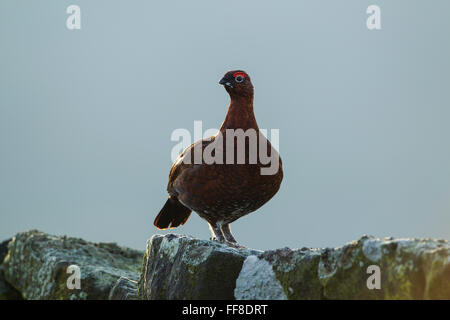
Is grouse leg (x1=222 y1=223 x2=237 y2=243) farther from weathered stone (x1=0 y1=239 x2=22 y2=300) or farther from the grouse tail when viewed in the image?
weathered stone (x1=0 y1=239 x2=22 y2=300)

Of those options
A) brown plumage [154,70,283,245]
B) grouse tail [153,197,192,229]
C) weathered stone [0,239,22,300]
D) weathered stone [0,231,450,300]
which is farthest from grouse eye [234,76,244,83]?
weathered stone [0,239,22,300]

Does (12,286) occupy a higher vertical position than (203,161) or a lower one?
lower

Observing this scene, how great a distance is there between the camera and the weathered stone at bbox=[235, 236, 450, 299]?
3.08 meters

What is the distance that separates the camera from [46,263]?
6.97 meters

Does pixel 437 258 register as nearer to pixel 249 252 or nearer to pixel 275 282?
pixel 275 282

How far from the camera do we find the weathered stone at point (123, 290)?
5.70 metres

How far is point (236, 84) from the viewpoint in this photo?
6336 mm

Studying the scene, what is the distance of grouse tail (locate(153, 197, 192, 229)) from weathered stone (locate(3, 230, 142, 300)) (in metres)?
0.78

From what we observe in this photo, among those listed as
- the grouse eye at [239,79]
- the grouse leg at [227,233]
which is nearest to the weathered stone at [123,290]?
the grouse leg at [227,233]

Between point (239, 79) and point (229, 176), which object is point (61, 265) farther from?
point (239, 79)

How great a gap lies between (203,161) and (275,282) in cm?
227

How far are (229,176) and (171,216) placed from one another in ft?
6.32
